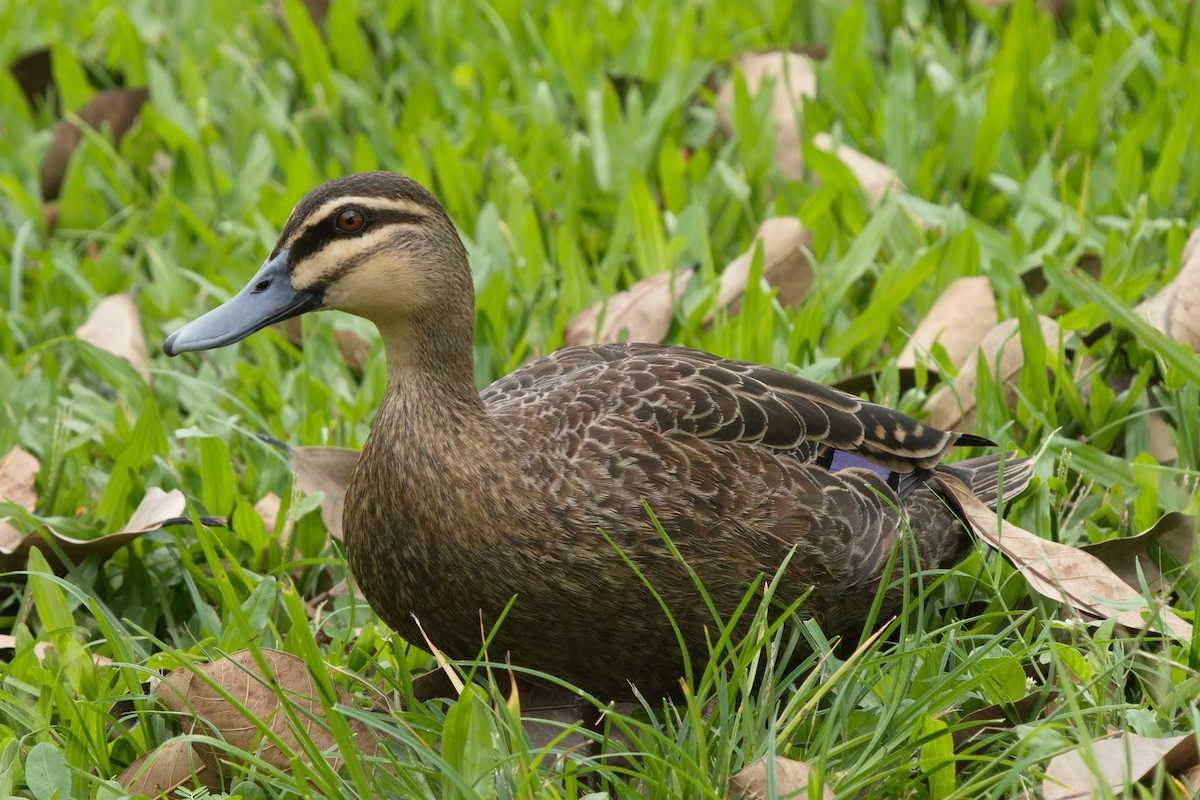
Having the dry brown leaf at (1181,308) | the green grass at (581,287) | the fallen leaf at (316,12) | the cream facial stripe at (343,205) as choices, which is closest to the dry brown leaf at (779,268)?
the green grass at (581,287)

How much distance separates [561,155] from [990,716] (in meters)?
2.84

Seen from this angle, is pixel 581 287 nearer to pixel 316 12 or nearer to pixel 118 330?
pixel 118 330

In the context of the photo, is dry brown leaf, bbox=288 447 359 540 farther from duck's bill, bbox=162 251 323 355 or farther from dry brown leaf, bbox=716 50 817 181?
dry brown leaf, bbox=716 50 817 181

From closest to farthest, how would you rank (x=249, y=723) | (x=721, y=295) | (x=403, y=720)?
1. (x=403, y=720)
2. (x=249, y=723)
3. (x=721, y=295)

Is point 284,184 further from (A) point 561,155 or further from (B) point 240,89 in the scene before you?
(A) point 561,155

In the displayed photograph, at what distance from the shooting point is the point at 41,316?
15.3ft

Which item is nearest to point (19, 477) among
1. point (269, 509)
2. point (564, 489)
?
point (269, 509)

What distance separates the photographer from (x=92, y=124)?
5.64 meters

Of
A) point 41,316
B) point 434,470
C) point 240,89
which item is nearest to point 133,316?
point 41,316

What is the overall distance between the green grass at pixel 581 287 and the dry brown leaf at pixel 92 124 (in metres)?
0.08

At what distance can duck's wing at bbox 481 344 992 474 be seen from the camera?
328cm

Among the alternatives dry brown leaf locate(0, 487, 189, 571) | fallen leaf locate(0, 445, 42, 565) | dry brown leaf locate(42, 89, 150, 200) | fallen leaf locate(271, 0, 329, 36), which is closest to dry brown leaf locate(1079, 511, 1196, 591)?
dry brown leaf locate(0, 487, 189, 571)

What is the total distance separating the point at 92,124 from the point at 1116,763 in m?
4.37

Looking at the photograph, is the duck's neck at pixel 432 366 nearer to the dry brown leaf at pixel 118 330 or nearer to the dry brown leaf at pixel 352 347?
the dry brown leaf at pixel 352 347
